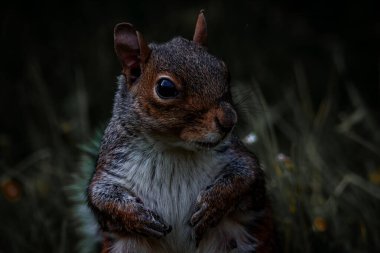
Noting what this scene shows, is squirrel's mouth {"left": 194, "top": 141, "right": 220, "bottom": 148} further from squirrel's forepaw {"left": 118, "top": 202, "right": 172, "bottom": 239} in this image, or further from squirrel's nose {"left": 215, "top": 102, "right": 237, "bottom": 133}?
squirrel's forepaw {"left": 118, "top": 202, "right": 172, "bottom": 239}

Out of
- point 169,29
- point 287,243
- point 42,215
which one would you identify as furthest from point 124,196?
point 169,29

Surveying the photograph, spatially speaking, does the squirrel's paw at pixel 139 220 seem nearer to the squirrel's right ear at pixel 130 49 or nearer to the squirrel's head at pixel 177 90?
the squirrel's head at pixel 177 90

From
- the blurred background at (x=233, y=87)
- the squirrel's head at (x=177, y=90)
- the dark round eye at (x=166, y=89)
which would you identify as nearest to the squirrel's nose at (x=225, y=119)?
the squirrel's head at (x=177, y=90)

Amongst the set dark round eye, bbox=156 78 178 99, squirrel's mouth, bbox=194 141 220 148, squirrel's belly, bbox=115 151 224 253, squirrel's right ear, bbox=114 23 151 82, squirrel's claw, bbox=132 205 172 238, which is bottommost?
squirrel's claw, bbox=132 205 172 238

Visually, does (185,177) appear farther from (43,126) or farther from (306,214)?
(43,126)

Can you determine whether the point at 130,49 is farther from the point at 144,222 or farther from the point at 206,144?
the point at 144,222

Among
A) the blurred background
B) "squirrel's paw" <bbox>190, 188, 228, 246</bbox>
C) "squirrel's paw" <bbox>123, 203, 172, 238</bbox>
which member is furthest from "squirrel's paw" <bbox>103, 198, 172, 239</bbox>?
the blurred background

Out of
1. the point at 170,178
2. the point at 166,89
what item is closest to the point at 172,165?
the point at 170,178
